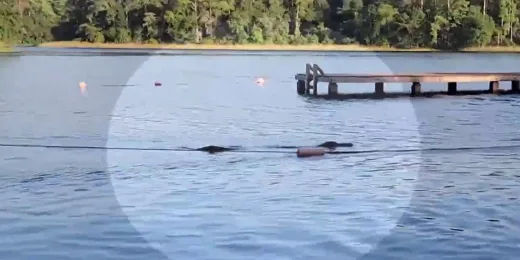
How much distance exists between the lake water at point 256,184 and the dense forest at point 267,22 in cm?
5657

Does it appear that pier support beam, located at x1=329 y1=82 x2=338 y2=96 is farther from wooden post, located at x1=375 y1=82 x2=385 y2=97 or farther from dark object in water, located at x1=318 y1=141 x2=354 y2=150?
dark object in water, located at x1=318 y1=141 x2=354 y2=150

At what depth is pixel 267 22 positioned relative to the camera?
85.8 metres

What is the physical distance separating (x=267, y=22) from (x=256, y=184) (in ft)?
238

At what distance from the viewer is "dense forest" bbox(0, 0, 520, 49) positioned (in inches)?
3265

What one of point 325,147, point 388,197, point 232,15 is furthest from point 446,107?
point 232,15

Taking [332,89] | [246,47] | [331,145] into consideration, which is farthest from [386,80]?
[246,47]

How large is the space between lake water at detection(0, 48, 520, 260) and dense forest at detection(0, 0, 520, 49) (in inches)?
2227

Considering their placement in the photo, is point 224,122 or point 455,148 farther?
point 224,122

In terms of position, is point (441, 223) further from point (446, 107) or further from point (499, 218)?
point (446, 107)

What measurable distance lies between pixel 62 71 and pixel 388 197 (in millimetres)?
35759

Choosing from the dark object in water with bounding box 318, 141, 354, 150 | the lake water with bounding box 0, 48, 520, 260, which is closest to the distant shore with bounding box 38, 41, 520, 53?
the lake water with bounding box 0, 48, 520, 260

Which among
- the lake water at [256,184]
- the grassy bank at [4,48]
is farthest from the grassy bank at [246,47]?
the lake water at [256,184]

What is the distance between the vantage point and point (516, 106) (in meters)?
28.8

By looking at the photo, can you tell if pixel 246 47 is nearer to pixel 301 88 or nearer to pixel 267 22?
pixel 267 22
